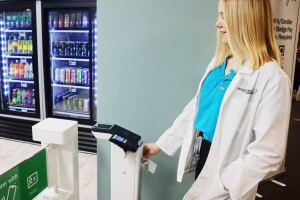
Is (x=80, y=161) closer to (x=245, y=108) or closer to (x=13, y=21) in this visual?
(x=13, y=21)

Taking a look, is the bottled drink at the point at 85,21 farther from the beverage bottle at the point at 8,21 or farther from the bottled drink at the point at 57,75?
the beverage bottle at the point at 8,21

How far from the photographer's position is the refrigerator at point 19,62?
3902 millimetres

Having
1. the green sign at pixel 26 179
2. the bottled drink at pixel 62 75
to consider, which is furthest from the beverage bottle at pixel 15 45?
the green sign at pixel 26 179

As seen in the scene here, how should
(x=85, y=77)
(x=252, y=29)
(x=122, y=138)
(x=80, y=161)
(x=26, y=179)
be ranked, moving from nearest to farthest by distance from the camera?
1. (x=26, y=179)
2. (x=252, y=29)
3. (x=122, y=138)
4. (x=80, y=161)
5. (x=85, y=77)

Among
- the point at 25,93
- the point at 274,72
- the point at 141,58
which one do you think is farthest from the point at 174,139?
the point at 25,93

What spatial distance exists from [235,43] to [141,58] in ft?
2.67

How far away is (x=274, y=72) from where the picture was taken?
1.13 m

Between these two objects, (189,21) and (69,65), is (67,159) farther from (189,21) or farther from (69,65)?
(69,65)

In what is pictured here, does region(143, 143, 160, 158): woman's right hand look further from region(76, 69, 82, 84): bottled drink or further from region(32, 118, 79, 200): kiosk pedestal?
region(76, 69, 82, 84): bottled drink

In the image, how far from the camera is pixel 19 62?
4352mm

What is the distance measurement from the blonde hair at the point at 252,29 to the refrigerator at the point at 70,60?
2719 mm

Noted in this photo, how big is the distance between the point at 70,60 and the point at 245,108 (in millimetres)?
3425

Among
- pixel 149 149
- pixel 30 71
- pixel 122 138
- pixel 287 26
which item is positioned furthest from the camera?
pixel 30 71

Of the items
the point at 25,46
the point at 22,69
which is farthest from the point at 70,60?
the point at 22,69
